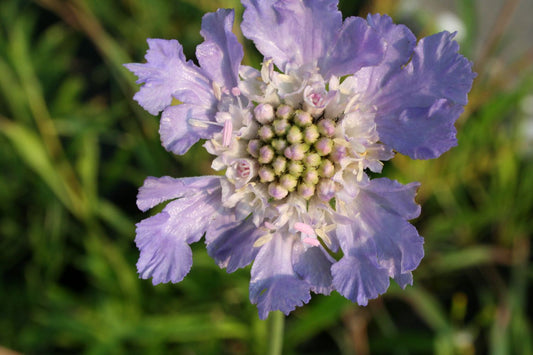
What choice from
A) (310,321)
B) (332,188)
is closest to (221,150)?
(332,188)

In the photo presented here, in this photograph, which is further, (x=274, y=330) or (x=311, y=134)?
(x=274, y=330)

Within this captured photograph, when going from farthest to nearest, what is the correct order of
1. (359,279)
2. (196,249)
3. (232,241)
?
(196,249)
(232,241)
(359,279)

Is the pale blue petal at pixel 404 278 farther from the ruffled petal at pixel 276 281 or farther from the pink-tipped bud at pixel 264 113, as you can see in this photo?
the pink-tipped bud at pixel 264 113

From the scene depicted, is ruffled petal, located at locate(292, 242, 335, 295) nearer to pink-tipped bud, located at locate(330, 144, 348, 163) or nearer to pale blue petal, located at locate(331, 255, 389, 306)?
pale blue petal, located at locate(331, 255, 389, 306)

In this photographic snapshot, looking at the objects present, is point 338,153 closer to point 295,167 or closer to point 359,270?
point 295,167

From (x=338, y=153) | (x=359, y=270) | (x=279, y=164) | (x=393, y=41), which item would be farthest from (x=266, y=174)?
(x=393, y=41)

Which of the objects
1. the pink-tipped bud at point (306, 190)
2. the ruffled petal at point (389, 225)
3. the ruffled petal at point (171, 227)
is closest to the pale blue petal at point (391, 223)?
the ruffled petal at point (389, 225)

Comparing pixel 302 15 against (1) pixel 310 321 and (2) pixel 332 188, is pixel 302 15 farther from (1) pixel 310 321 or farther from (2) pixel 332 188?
(1) pixel 310 321
